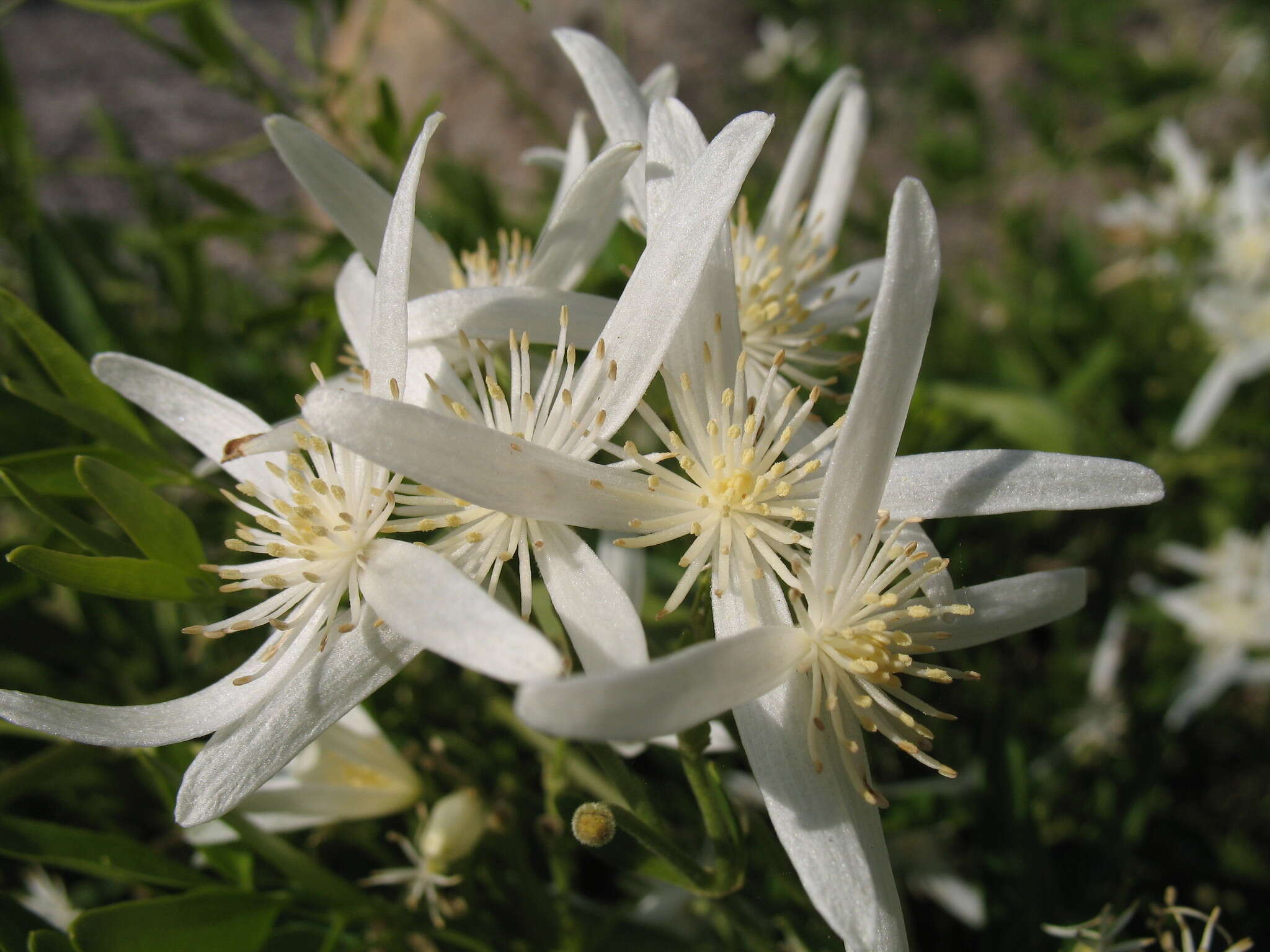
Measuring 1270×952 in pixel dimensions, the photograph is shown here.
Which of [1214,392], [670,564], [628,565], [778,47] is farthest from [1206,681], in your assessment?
[778,47]

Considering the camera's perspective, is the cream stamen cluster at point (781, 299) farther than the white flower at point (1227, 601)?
No

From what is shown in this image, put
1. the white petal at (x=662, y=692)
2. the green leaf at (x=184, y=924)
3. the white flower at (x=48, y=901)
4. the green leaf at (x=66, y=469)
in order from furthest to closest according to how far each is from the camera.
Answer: the white flower at (x=48, y=901) → the green leaf at (x=66, y=469) → the green leaf at (x=184, y=924) → the white petal at (x=662, y=692)

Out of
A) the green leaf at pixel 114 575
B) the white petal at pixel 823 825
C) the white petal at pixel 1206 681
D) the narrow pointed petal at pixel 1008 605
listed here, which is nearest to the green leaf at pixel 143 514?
the green leaf at pixel 114 575

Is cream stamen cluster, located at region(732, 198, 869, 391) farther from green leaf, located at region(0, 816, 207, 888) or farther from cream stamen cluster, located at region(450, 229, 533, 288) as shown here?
green leaf, located at region(0, 816, 207, 888)

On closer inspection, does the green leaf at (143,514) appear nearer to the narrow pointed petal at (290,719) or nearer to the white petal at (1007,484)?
the narrow pointed petal at (290,719)

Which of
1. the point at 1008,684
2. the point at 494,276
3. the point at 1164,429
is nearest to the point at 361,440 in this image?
the point at 494,276

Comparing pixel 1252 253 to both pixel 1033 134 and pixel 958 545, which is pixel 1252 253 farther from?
pixel 958 545

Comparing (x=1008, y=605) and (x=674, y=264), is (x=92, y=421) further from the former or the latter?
(x=1008, y=605)
